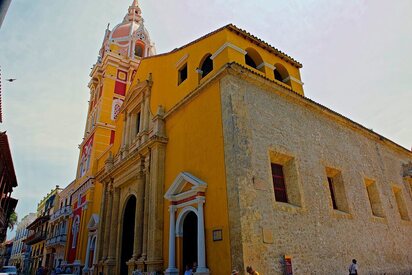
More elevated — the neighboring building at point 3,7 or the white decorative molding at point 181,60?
the white decorative molding at point 181,60

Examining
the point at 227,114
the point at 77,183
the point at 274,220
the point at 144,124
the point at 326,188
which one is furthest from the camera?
the point at 77,183

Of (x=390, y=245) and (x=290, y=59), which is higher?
(x=290, y=59)

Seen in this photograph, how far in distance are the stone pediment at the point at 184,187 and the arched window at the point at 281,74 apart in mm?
6743

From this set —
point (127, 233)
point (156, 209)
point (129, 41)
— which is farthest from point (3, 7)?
point (129, 41)

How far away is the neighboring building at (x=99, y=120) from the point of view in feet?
65.5

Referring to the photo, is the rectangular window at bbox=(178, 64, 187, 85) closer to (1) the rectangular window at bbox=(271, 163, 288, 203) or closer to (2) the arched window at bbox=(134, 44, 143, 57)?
(1) the rectangular window at bbox=(271, 163, 288, 203)

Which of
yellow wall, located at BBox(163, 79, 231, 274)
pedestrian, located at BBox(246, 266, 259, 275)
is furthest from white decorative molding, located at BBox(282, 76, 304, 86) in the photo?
pedestrian, located at BBox(246, 266, 259, 275)

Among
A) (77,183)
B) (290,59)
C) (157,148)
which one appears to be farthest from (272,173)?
(77,183)

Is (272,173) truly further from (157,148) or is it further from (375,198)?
(375,198)

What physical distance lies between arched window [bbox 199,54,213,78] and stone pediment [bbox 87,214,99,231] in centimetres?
1146

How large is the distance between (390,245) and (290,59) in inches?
369

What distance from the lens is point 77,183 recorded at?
26.1 meters

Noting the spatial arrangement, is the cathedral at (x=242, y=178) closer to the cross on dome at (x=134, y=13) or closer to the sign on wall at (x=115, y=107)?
the sign on wall at (x=115, y=107)

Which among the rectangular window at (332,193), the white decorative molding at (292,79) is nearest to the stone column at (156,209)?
the white decorative molding at (292,79)
